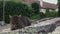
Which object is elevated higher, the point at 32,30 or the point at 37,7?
the point at 32,30

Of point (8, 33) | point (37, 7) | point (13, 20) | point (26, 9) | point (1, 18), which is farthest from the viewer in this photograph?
point (37, 7)

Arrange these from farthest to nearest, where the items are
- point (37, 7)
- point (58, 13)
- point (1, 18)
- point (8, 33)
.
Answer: point (37, 7), point (58, 13), point (1, 18), point (8, 33)

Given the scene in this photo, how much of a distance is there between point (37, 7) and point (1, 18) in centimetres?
795

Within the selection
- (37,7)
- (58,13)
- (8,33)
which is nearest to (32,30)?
(8,33)

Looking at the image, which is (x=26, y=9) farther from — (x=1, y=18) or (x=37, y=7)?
(x=37, y=7)

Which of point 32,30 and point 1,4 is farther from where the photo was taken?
point 1,4

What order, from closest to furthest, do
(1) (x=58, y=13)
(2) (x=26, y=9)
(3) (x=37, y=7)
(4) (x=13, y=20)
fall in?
1. (4) (x=13, y=20)
2. (2) (x=26, y=9)
3. (1) (x=58, y=13)
4. (3) (x=37, y=7)

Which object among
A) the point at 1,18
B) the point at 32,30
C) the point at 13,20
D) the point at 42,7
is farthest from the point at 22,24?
the point at 42,7

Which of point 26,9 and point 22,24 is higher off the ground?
point 22,24

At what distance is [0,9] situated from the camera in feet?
70.5

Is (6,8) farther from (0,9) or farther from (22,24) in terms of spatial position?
(22,24)

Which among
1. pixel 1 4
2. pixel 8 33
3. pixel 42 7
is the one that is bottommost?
pixel 42 7

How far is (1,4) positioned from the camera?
21578 millimetres

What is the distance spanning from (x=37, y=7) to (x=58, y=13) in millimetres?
3579
